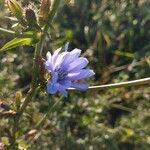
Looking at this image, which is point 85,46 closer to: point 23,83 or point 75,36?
point 75,36

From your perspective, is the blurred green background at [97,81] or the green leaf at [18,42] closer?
the green leaf at [18,42]

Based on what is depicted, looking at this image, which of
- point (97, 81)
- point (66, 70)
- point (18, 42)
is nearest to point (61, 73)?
point (66, 70)

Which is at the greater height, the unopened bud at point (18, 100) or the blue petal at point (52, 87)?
the blue petal at point (52, 87)

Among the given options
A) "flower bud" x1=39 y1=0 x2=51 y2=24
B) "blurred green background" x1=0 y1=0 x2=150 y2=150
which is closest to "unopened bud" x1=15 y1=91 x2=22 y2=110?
"blurred green background" x1=0 y1=0 x2=150 y2=150

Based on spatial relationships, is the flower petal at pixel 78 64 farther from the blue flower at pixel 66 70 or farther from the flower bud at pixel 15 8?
the flower bud at pixel 15 8

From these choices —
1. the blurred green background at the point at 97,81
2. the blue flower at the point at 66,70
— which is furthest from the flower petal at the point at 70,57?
the blurred green background at the point at 97,81

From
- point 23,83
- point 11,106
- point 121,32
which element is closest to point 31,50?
point 23,83

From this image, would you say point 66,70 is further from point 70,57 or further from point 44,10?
point 44,10
